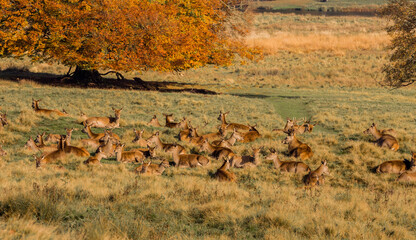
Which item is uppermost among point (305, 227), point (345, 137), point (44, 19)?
point (44, 19)

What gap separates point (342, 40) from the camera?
67062 mm

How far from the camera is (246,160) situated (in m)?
14.7

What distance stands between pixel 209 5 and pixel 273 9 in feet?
330

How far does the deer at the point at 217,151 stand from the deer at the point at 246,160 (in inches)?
11.5

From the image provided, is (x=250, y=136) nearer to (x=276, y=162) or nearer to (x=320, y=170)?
(x=276, y=162)

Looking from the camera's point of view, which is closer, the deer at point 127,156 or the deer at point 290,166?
the deer at point 290,166

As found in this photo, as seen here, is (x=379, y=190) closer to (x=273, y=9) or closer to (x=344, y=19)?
(x=344, y=19)

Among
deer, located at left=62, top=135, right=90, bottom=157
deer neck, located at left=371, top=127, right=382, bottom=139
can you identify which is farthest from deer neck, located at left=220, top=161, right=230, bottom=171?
deer neck, located at left=371, top=127, right=382, bottom=139

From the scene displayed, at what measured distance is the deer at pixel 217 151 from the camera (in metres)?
15.0

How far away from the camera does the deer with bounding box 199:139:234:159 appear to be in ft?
49.1

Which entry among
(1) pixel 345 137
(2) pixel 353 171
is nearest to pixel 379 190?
(2) pixel 353 171

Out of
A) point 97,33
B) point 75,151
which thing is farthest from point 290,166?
point 97,33

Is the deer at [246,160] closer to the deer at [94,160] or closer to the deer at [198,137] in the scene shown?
the deer at [198,137]

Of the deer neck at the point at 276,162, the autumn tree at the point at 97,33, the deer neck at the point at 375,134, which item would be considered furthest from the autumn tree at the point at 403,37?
the deer neck at the point at 276,162
